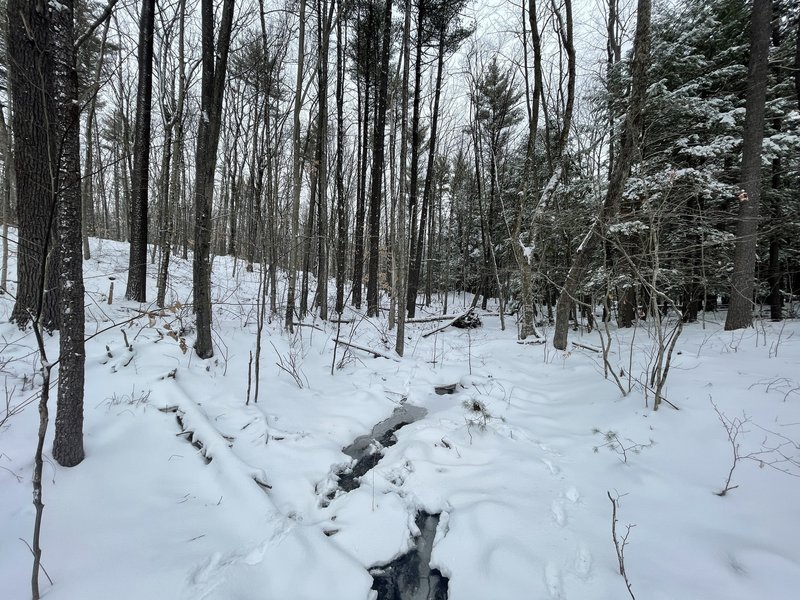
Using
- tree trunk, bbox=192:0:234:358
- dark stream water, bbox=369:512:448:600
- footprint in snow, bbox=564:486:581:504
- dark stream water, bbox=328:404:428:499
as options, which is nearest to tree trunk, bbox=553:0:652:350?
dark stream water, bbox=328:404:428:499

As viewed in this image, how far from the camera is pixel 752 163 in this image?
6648 millimetres

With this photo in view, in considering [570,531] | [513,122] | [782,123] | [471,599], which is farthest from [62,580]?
[513,122]

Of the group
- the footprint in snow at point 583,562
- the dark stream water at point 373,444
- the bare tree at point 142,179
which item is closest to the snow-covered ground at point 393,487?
the footprint in snow at point 583,562

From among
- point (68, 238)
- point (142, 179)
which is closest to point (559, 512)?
point (68, 238)

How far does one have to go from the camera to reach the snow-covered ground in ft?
5.95

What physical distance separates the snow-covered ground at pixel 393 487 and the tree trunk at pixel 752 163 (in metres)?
2.45

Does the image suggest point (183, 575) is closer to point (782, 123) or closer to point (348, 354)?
point (348, 354)

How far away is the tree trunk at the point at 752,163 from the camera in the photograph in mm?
Answer: 6562

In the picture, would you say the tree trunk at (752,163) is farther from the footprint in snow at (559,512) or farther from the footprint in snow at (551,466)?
the footprint in snow at (559,512)

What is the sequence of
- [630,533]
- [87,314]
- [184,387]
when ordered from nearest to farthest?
1. [630,533]
2. [184,387]
3. [87,314]

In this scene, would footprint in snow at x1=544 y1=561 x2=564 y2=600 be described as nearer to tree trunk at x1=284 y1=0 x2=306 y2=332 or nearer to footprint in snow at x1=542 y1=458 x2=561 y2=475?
footprint in snow at x1=542 y1=458 x2=561 y2=475

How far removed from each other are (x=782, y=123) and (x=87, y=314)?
16.3m

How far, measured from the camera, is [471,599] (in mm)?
1854

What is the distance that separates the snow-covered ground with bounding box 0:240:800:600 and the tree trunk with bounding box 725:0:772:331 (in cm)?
245
